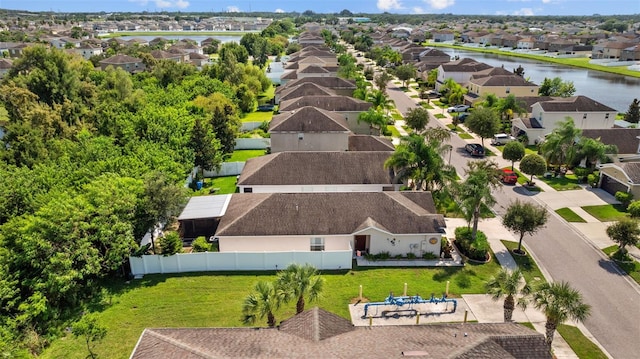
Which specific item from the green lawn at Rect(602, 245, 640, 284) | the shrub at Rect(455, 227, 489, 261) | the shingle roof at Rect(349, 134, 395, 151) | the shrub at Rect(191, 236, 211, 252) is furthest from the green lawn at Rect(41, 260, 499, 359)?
the shingle roof at Rect(349, 134, 395, 151)

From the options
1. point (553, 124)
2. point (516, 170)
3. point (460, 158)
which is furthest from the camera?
point (553, 124)

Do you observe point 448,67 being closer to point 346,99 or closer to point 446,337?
point 346,99

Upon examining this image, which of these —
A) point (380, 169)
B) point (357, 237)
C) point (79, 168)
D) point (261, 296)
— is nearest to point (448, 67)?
point (380, 169)

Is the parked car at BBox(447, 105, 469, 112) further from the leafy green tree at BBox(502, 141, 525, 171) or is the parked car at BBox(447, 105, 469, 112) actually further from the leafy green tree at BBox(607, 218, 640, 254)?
the leafy green tree at BBox(607, 218, 640, 254)

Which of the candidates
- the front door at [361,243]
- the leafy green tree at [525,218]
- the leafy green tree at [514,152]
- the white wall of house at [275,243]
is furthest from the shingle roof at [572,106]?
the white wall of house at [275,243]

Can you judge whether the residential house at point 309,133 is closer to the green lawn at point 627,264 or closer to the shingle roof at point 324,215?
the shingle roof at point 324,215

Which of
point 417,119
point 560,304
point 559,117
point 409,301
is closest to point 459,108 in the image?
point 559,117
